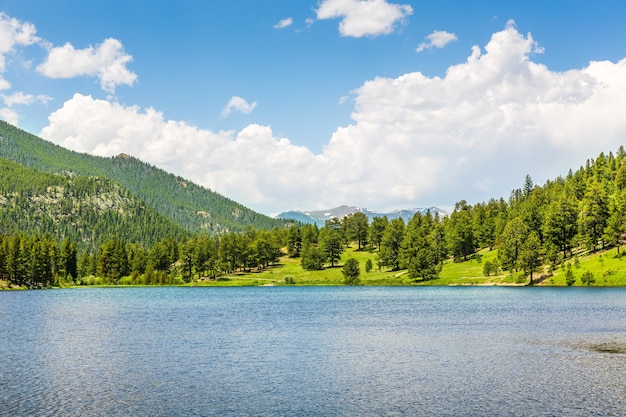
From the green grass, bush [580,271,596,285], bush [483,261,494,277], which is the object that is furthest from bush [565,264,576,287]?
bush [483,261,494,277]

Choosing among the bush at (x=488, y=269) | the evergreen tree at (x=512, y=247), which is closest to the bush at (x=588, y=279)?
the evergreen tree at (x=512, y=247)

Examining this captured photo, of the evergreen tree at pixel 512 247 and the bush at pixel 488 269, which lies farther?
the bush at pixel 488 269

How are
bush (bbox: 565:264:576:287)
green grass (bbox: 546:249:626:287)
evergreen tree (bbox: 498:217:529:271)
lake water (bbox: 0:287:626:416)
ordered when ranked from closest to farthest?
1. lake water (bbox: 0:287:626:416)
2. green grass (bbox: 546:249:626:287)
3. bush (bbox: 565:264:576:287)
4. evergreen tree (bbox: 498:217:529:271)

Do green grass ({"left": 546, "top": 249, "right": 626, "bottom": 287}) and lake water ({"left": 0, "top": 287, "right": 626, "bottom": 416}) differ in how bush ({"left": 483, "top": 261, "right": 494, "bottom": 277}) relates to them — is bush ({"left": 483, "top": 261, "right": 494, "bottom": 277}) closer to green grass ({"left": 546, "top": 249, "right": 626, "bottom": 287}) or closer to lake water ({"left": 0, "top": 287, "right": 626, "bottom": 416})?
green grass ({"left": 546, "top": 249, "right": 626, "bottom": 287})

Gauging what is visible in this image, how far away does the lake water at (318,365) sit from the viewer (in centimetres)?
3719

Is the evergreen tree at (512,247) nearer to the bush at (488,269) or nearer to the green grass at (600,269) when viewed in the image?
the bush at (488,269)

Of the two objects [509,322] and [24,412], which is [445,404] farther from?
[509,322]

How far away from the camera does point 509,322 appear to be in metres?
82.9

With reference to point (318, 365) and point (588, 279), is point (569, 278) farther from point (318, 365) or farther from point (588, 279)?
point (318, 365)

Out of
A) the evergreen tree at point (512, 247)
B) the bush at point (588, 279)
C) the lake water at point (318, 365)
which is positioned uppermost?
the evergreen tree at point (512, 247)

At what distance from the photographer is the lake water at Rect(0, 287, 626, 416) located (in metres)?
37.2

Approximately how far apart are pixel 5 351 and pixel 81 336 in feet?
42.1

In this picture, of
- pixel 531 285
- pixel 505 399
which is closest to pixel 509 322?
pixel 505 399

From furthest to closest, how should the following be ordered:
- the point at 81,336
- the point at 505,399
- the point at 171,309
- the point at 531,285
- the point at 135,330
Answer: the point at 531,285 → the point at 171,309 → the point at 135,330 → the point at 81,336 → the point at 505,399
